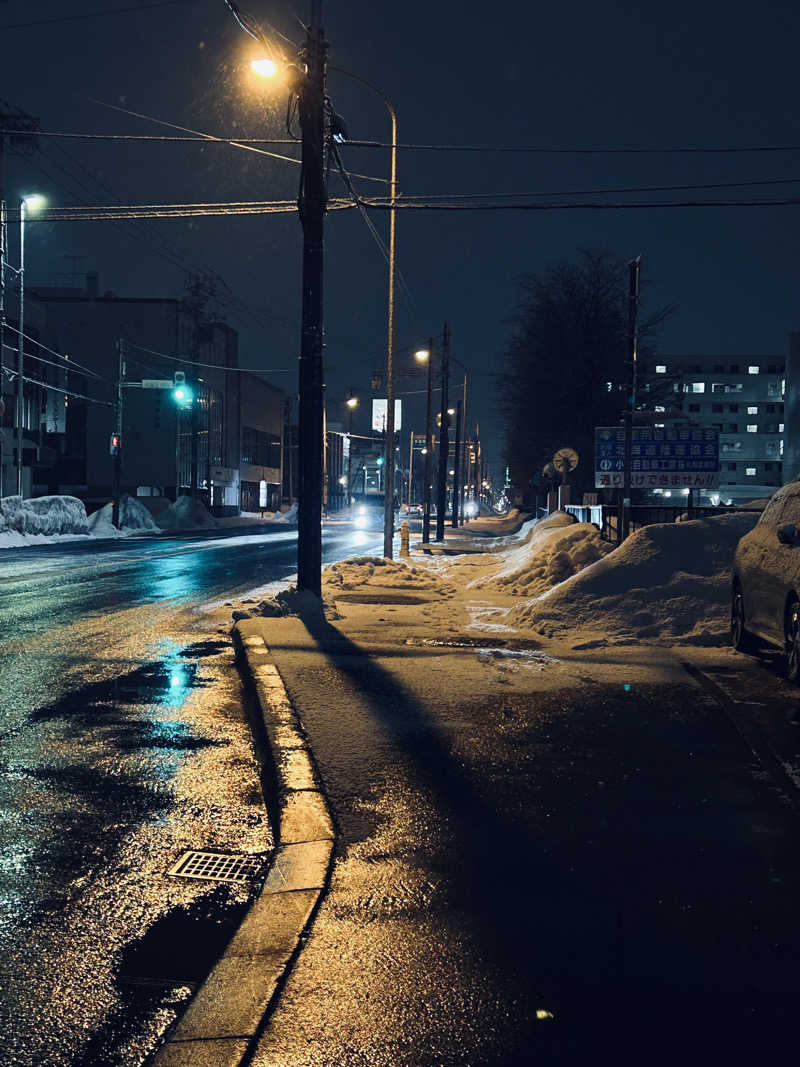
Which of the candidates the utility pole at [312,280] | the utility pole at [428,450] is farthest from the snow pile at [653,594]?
the utility pole at [428,450]

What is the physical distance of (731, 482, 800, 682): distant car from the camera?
9062 mm

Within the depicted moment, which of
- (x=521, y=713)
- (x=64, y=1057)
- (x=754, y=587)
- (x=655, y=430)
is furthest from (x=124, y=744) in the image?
(x=655, y=430)

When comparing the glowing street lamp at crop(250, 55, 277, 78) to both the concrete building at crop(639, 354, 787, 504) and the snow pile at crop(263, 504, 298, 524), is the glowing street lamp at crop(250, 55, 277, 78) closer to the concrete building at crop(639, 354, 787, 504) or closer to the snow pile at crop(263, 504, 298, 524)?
the snow pile at crop(263, 504, 298, 524)

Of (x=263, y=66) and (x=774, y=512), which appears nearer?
(x=774, y=512)

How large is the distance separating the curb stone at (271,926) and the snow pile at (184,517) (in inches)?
2031

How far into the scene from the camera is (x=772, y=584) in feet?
31.5

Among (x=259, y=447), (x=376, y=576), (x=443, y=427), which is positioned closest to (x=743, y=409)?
(x=259, y=447)

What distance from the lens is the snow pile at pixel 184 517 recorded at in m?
57.2

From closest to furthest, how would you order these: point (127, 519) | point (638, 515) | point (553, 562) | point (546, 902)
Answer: point (546, 902), point (553, 562), point (638, 515), point (127, 519)

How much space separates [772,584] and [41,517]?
109 ft

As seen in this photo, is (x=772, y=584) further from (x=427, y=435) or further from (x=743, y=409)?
(x=743, y=409)

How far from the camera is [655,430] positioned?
72.0 feet

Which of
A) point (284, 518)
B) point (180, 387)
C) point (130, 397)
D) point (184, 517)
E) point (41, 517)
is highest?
point (130, 397)

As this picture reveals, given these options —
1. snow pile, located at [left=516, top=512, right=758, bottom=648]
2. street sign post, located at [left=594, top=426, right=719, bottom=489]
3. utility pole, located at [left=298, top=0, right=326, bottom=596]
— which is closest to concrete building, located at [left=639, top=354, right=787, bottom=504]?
street sign post, located at [left=594, top=426, right=719, bottom=489]
